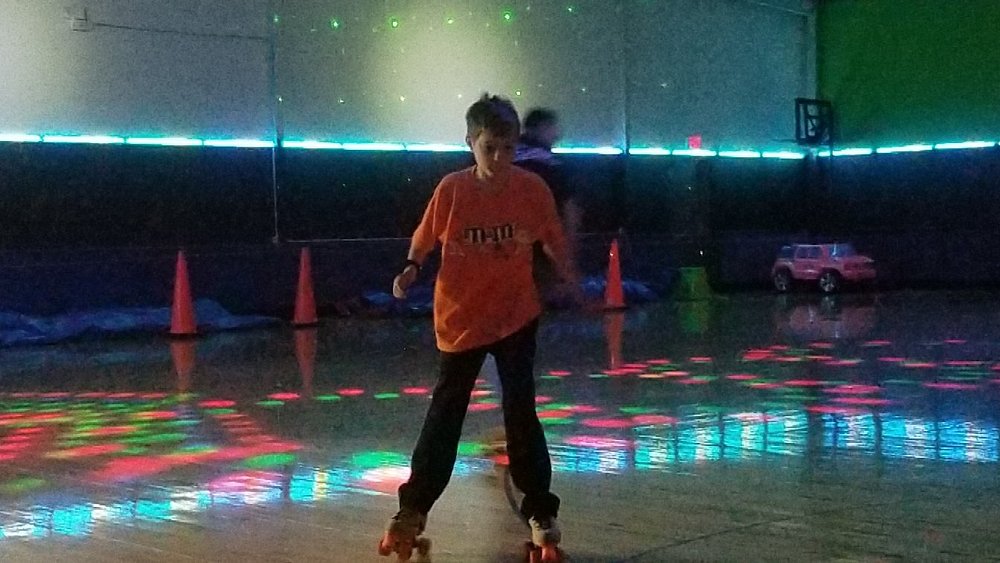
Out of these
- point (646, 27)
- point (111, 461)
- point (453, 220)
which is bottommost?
Answer: point (111, 461)

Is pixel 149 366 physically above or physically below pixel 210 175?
below

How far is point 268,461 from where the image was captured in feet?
18.5

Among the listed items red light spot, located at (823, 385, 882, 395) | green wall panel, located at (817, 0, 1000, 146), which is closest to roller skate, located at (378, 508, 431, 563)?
red light spot, located at (823, 385, 882, 395)

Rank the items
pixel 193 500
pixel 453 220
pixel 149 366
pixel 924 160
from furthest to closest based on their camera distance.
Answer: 1. pixel 924 160
2. pixel 149 366
3. pixel 193 500
4. pixel 453 220

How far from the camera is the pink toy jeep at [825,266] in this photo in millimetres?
19281

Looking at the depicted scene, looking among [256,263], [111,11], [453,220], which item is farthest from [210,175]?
[453,220]

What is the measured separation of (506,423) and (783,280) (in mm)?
16811

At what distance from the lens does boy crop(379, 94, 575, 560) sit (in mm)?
3760

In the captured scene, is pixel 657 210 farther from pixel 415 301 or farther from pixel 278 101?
pixel 278 101

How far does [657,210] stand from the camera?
19734 millimetres

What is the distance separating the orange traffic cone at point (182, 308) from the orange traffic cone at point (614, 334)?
4.01 meters

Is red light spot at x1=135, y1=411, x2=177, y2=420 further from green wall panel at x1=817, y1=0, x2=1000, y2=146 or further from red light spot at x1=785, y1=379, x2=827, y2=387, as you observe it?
green wall panel at x1=817, y1=0, x2=1000, y2=146

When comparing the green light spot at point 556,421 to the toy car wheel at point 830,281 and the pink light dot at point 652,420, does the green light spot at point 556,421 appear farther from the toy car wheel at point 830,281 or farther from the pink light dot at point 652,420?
the toy car wheel at point 830,281

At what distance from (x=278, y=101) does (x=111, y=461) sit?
32.0 ft
